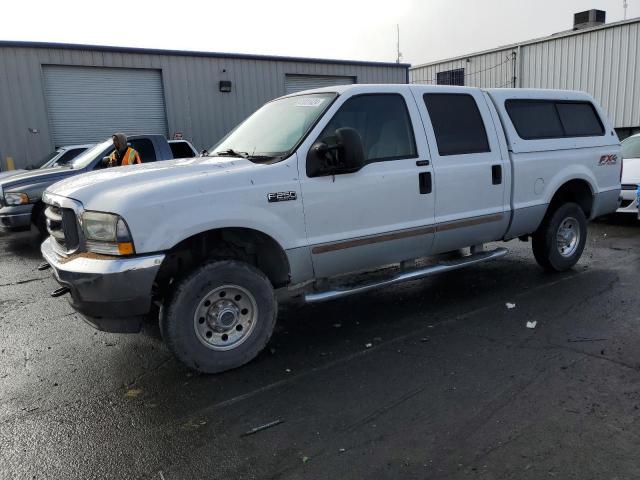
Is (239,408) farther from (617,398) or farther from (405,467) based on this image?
(617,398)

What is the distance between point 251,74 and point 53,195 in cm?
1463

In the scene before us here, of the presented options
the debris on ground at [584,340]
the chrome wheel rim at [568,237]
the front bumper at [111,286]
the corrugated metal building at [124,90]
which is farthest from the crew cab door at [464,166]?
the corrugated metal building at [124,90]

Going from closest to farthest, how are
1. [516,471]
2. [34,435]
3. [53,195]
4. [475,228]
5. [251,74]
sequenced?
[516,471] < [34,435] < [53,195] < [475,228] < [251,74]

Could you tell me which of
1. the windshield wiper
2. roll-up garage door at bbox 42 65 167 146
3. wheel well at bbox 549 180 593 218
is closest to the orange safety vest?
the windshield wiper

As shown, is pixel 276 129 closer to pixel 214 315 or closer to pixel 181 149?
pixel 214 315

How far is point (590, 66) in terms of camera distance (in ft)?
58.5

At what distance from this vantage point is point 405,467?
2.72 meters

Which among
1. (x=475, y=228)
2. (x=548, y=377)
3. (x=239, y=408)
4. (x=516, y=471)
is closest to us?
(x=516, y=471)

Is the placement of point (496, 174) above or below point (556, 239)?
above

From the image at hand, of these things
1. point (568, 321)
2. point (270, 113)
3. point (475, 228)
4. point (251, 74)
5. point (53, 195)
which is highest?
point (251, 74)

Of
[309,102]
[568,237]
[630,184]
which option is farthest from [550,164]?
[630,184]

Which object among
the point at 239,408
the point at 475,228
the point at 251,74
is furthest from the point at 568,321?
the point at 251,74

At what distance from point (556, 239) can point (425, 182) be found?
238 centimetres

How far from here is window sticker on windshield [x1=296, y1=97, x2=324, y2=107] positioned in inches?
178
